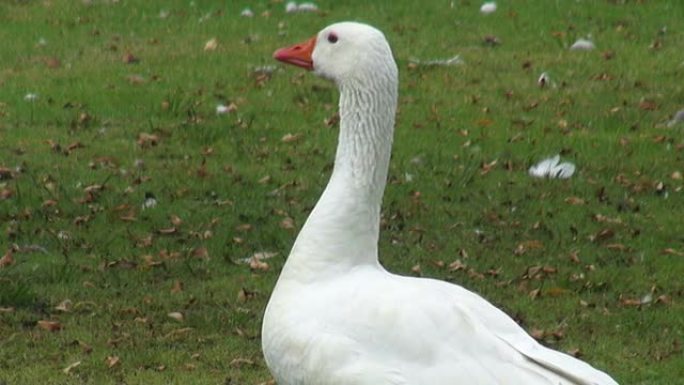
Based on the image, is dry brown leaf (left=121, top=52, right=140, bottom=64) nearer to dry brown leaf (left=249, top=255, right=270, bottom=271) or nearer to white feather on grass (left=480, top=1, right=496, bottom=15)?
white feather on grass (left=480, top=1, right=496, bottom=15)

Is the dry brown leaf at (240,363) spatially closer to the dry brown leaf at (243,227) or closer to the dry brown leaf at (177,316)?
the dry brown leaf at (177,316)

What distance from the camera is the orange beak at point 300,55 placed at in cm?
730

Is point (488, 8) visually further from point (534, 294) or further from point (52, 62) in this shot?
point (534, 294)

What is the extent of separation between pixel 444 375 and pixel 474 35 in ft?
33.3

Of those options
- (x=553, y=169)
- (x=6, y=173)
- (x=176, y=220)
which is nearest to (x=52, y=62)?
(x=6, y=173)

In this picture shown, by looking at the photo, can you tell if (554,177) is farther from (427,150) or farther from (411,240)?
(411,240)

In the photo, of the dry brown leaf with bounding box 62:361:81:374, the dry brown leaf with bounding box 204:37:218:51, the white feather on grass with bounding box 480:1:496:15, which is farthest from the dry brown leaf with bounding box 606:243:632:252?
the white feather on grass with bounding box 480:1:496:15

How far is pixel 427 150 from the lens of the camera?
12672mm

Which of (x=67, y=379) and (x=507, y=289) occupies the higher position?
(x=67, y=379)

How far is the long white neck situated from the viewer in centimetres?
666

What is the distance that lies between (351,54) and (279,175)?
5.09m

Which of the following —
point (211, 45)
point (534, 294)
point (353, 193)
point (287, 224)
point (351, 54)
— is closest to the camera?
point (353, 193)

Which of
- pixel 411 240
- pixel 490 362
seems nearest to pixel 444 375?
pixel 490 362

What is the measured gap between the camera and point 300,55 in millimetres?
7359
